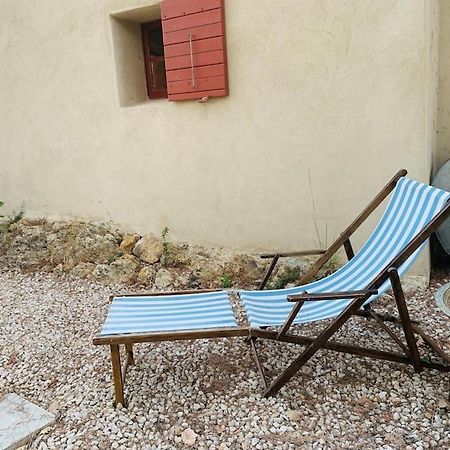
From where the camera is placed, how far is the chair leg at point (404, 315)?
2.31 meters

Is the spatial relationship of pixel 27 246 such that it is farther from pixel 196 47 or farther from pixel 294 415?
pixel 294 415

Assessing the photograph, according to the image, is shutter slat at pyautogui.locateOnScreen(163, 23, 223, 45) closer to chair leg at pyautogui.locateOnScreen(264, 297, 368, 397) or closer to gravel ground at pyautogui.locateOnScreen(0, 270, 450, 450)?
gravel ground at pyautogui.locateOnScreen(0, 270, 450, 450)

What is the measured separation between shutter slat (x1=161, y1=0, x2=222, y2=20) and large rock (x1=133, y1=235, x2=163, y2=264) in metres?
2.19

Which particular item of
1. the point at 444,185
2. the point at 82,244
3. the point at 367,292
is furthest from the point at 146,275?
the point at 444,185

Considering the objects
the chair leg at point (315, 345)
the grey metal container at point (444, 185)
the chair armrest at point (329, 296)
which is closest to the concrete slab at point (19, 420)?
the chair leg at point (315, 345)

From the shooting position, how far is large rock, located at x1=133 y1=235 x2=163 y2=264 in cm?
470

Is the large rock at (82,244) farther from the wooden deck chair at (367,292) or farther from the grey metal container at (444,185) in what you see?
the grey metal container at (444,185)

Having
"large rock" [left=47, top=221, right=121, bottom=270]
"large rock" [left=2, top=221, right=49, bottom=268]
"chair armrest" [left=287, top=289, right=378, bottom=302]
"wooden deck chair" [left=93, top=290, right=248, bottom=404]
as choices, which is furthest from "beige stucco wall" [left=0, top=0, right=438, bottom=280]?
"chair armrest" [left=287, top=289, right=378, bottom=302]

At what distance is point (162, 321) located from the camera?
8.40 feet

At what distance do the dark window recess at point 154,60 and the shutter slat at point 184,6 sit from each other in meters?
0.71

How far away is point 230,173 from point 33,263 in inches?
101

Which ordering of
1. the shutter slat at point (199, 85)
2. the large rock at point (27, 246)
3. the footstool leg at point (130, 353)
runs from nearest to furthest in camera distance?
1. the footstool leg at point (130, 353)
2. the shutter slat at point (199, 85)
3. the large rock at point (27, 246)

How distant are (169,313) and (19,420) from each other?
982mm

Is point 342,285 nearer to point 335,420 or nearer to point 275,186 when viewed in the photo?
point 335,420
